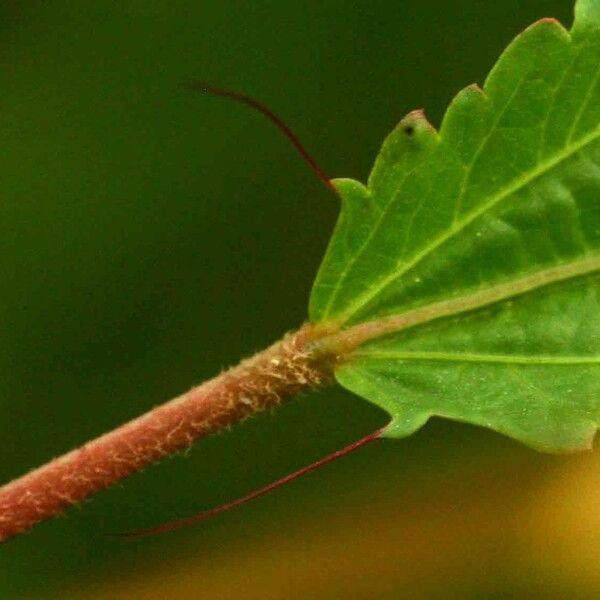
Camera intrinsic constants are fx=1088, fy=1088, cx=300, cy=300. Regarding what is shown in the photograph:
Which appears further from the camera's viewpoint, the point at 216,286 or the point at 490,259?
the point at 216,286

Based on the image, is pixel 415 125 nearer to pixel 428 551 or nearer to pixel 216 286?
pixel 216 286

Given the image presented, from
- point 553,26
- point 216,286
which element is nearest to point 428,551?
point 216,286

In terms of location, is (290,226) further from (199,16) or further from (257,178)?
(199,16)

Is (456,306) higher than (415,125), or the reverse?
(415,125)

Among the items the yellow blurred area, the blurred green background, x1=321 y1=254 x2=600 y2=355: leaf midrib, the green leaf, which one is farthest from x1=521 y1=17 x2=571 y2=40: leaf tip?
the yellow blurred area

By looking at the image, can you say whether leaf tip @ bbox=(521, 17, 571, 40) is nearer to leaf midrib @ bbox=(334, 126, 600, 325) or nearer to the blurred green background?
leaf midrib @ bbox=(334, 126, 600, 325)

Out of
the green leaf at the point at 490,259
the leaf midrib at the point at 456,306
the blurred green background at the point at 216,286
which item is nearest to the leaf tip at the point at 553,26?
the green leaf at the point at 490,259

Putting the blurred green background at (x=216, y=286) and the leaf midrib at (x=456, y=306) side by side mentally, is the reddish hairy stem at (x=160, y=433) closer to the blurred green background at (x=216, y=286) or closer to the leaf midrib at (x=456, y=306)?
the leaf midrib at (x=456, y=306)
